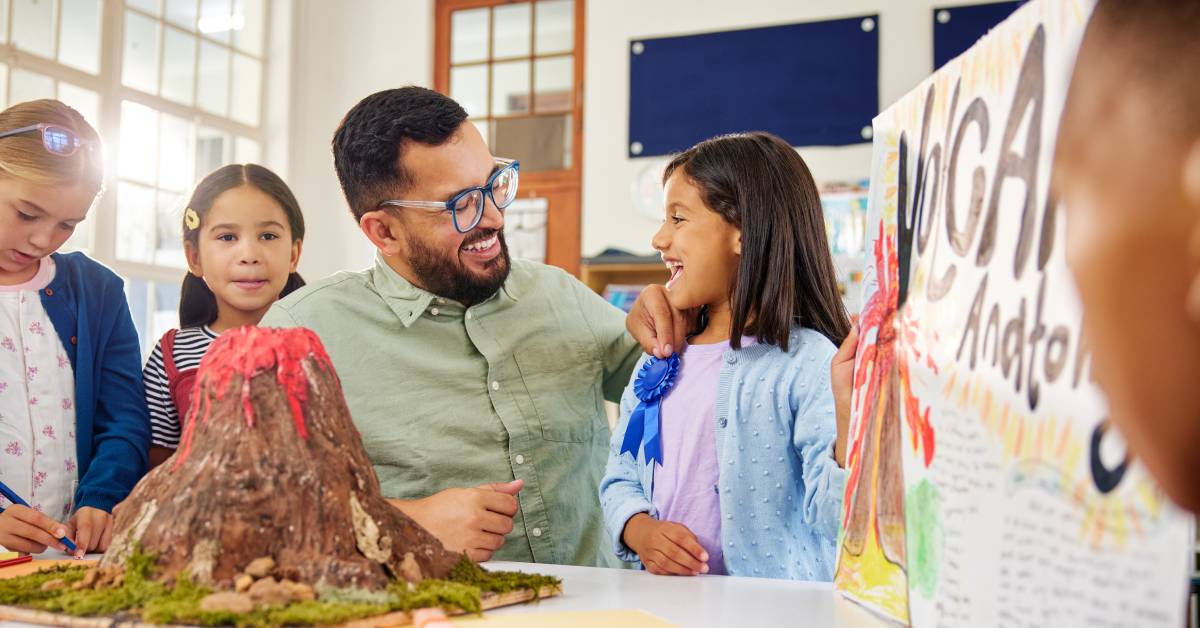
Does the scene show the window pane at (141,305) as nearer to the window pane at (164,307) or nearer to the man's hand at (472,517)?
the window pane at (164,307)

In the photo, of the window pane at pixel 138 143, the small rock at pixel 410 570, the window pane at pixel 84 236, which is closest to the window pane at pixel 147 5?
the window pane at pixel 138 143

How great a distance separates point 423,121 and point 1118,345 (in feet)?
4.12

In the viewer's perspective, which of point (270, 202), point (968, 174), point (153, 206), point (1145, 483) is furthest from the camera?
point (153, 206)

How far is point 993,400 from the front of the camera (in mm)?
564

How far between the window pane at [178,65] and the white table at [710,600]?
4594 millimetres

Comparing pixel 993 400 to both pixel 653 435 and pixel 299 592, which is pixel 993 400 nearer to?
pixel 299 592

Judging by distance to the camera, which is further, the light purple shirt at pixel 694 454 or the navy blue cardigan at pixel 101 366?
the navy blue cardigan at pixel 101 366

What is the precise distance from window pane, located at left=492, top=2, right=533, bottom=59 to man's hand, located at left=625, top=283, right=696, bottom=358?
4.15 m

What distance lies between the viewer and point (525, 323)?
62.6 inches

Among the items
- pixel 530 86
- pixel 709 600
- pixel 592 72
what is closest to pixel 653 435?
pixel 709 600

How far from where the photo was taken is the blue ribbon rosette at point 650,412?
140 cm

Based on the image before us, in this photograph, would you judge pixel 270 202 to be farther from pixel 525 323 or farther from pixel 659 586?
pixel 659 586

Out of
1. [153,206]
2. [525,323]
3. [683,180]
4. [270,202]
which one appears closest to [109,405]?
[270,202]

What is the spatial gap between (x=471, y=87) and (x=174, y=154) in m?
1.59
